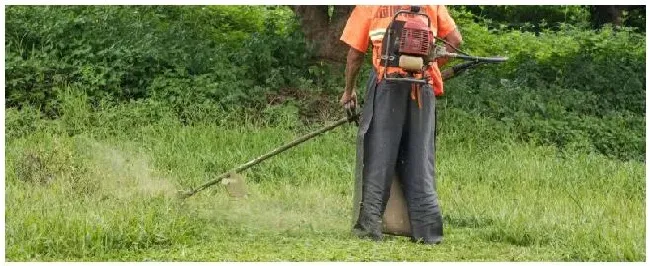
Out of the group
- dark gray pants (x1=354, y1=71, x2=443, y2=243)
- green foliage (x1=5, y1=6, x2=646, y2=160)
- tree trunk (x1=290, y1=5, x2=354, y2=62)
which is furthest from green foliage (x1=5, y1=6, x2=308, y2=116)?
dark gray pants (x1=354, y1=71, x2=443, y2=243)

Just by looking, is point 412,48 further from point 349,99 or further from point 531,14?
point 531,14

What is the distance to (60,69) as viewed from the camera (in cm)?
1115

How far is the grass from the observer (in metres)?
5.97

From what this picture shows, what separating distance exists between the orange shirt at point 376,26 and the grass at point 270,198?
1.01m

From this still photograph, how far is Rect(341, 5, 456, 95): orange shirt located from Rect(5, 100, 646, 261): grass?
39.6 inches

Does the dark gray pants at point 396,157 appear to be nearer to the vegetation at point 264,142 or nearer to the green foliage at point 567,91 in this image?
the vegetation at point 264,142

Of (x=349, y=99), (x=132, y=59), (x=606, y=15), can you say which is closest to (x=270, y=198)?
→ (x=349, y=99)

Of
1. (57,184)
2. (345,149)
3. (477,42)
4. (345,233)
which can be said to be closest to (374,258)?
(345,233)

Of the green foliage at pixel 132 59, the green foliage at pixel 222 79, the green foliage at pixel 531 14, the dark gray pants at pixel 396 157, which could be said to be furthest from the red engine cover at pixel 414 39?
the green foliage at pixel 531 14

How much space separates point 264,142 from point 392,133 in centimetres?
380

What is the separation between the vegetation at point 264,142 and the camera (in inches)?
241

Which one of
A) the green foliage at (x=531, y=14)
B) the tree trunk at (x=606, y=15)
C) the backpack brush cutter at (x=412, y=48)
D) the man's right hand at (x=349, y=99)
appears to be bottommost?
the green foliage at (x=531, y=14)
